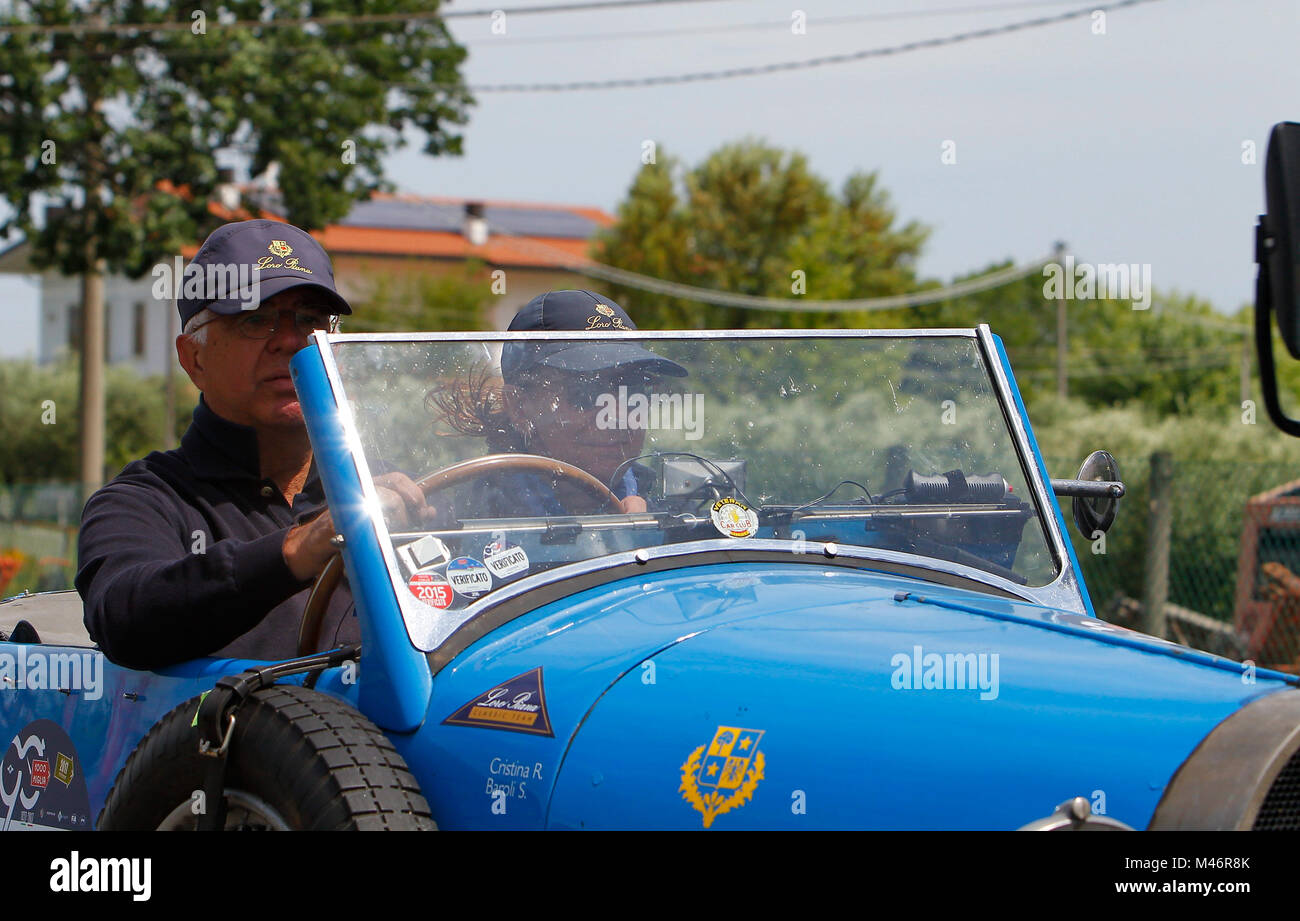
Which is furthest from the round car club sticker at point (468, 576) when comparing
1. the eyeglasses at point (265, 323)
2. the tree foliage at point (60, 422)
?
the tree foliage at point (60, 422)

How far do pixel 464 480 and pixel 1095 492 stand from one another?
4.89 feet

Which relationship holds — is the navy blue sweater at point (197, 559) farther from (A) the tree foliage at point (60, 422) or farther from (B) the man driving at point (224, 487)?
(A) the tree foliage at point (60, 422)

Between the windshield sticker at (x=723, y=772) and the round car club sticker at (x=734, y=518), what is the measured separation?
76 cm

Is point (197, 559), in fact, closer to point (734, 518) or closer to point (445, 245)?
point (734, 518)

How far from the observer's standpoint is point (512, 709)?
7.55ft

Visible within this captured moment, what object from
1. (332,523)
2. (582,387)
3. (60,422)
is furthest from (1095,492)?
(60,422)

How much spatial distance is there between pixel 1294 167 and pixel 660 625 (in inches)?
45.8

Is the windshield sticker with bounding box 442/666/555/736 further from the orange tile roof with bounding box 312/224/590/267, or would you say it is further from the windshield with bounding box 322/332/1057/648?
the orange tile roof with bounding box 312/224/590/267

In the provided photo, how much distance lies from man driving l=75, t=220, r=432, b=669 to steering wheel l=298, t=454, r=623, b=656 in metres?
0.04

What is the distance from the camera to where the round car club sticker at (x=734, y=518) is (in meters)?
2.81

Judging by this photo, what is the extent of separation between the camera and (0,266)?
2136 inches

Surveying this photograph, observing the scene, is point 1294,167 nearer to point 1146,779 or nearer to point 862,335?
point 1146,779
